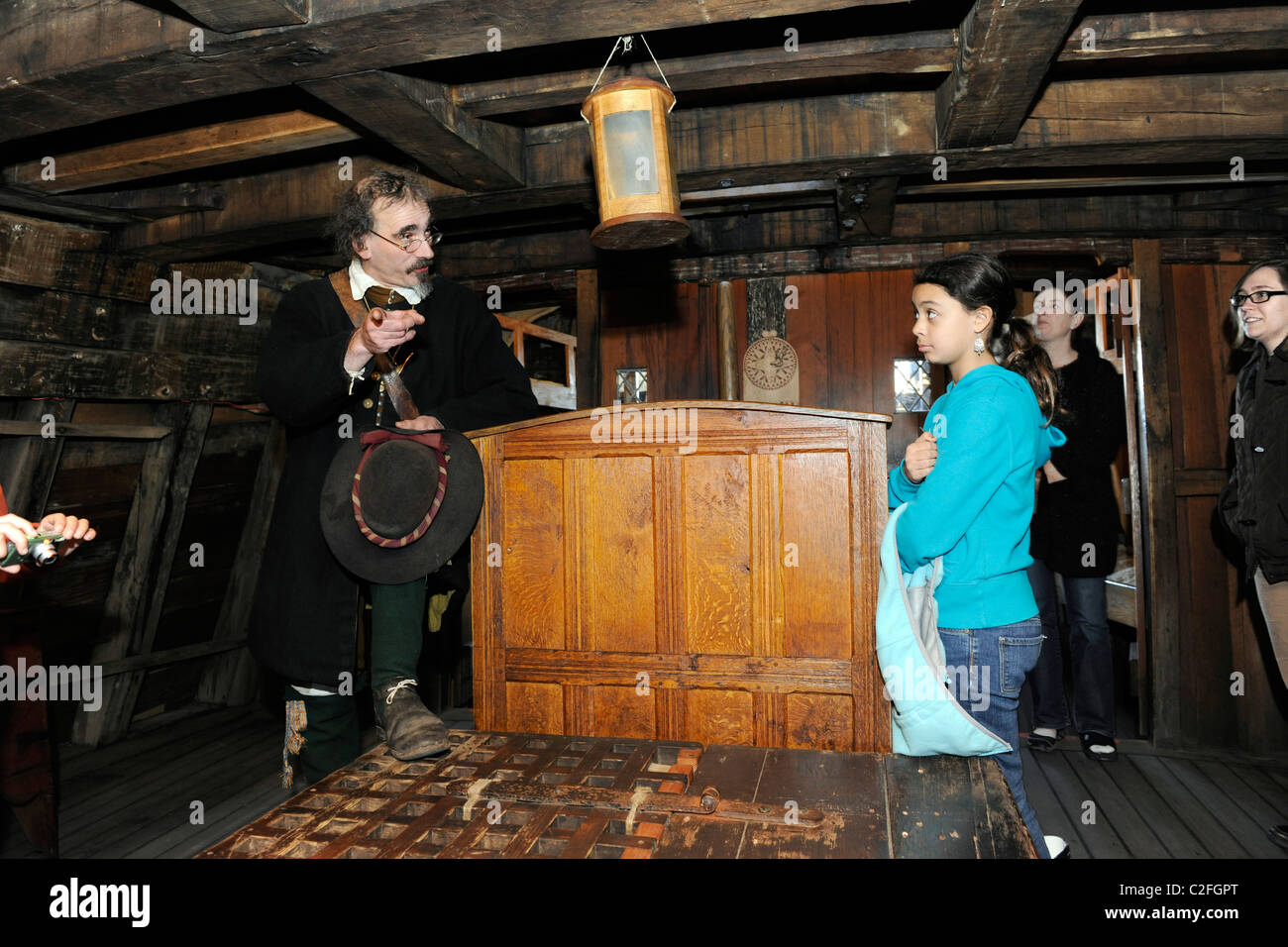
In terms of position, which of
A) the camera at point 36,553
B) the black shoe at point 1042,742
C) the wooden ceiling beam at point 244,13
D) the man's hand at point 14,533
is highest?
the wooden ceiling beam at point 244,13

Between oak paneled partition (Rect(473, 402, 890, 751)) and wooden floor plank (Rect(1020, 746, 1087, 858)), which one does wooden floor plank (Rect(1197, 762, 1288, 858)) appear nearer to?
wooden floor plank (Rect(1020, 746, 1087, 858))

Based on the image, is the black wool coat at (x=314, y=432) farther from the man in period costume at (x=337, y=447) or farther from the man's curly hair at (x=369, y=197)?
the man's curly hair at (x=369, y=197)

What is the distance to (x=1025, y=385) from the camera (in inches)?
96.9

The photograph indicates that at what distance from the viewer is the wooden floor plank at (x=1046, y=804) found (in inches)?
147

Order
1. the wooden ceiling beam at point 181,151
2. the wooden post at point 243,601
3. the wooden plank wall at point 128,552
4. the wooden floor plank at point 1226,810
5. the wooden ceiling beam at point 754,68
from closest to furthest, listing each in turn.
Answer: the wooden ceiling beam at point 754,68 → the wooden ceiling beam at point 181,151 → the wooden floor plank at point 1226,810 → the wooden plank wall at point 128,552 → the wooden post at point 243,601

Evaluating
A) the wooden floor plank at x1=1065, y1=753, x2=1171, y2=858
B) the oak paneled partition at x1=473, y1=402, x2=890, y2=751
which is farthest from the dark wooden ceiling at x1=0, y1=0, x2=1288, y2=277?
the wooden floor plank at x1=1065, y1=753, x2=1171, y2=858

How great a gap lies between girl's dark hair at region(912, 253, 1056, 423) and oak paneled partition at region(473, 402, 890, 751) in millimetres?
462

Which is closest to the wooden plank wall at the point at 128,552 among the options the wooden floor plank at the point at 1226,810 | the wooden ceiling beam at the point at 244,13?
the wooden ceiling beam at the point at 244,13

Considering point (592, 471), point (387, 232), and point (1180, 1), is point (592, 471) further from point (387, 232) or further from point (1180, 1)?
point (1180, 1)

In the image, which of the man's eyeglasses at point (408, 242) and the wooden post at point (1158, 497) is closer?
the man's eyeglasses at point (408, 242)

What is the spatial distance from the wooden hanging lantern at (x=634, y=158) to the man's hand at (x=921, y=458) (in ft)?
2.99

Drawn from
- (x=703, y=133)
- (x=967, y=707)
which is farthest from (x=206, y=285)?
(x=967, y=707)

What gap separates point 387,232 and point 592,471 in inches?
41.0

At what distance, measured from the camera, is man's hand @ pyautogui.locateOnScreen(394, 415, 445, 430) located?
244 cm
